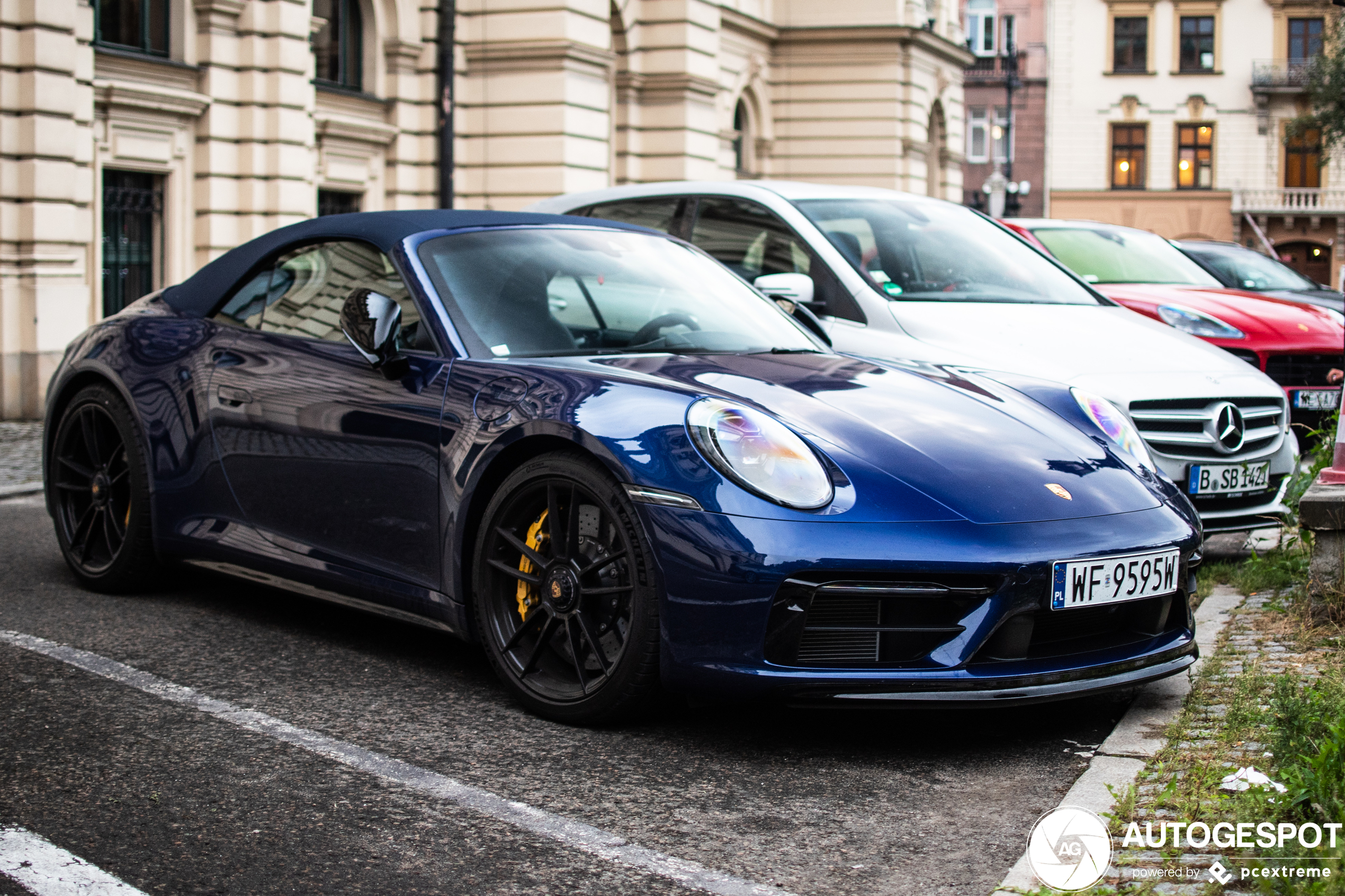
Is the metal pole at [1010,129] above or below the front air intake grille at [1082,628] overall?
above

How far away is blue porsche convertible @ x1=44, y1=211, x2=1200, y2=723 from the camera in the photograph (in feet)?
11.6

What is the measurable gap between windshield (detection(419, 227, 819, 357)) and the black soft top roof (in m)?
0.10

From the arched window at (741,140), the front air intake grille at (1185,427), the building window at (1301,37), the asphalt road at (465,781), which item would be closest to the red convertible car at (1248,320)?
the front air intake grille at (1185,427)

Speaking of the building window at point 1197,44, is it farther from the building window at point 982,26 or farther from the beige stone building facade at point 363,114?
the beige stone building facade at point 363,114

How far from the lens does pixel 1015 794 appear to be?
11.1ft

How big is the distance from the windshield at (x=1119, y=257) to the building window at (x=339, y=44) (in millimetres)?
12802

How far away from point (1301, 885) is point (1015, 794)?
2.95 feet

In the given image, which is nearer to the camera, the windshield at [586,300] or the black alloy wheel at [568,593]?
the black alloy wheel at [568,593]

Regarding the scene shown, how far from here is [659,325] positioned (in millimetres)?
4672

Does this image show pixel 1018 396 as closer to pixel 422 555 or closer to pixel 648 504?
pixel 648 504

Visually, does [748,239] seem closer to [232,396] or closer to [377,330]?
[232,396]

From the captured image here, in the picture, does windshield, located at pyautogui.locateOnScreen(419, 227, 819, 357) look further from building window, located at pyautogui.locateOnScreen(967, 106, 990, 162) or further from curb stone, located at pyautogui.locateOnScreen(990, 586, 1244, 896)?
building window, located at pyautogui.locateOnScreen(967, 106, 990, 162)

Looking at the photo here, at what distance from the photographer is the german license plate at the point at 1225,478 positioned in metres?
5.96

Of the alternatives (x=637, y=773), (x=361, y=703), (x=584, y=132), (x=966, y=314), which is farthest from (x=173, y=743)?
(x=584, y=132)
